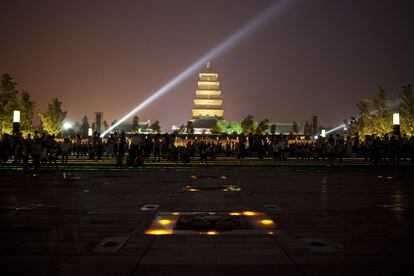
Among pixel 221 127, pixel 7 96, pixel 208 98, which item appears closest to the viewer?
pixel 7 96

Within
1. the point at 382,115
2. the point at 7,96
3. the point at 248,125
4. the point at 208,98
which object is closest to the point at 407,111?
the point at 382,115

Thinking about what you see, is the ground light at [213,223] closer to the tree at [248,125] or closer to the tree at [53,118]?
the tree at [53,118]

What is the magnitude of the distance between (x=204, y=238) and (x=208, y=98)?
159375mm

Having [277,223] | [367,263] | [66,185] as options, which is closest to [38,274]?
[367,263]

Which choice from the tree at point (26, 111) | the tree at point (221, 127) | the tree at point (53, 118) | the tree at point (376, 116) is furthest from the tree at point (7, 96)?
the tree at point (221, 127)

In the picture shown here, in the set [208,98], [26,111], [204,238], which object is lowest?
[204,238]

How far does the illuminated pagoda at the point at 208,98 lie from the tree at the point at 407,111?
9425 centimetres

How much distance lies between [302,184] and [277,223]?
8.48 meters

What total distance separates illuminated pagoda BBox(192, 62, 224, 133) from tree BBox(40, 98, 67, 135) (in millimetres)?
70748

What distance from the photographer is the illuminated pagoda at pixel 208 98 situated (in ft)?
538

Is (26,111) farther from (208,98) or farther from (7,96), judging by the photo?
(208,98)

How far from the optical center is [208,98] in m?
166

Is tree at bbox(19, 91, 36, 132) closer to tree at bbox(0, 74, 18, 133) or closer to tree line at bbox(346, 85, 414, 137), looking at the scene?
tree at bbox(0, 74, 18, 133)

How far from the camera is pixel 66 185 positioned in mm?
15727
